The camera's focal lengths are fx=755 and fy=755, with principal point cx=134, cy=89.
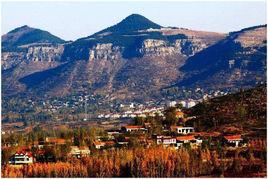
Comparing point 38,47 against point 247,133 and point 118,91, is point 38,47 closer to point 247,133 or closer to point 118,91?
point 118,91

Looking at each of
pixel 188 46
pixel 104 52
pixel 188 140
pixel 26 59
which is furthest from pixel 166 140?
pixel 26 59

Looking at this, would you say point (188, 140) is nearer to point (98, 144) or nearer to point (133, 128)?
point (98, 144)

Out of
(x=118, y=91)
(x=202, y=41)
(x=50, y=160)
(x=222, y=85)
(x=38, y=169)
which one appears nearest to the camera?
(x=38, y=169)

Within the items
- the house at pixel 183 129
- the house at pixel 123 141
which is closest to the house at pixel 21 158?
the house at pixel 123 141

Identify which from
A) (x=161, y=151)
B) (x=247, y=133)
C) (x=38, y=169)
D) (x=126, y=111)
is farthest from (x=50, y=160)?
(x=126, y=111)

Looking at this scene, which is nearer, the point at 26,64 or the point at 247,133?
the point at 247,133

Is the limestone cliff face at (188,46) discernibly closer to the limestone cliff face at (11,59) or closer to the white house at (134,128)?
the limestone cliff face at (11,59)

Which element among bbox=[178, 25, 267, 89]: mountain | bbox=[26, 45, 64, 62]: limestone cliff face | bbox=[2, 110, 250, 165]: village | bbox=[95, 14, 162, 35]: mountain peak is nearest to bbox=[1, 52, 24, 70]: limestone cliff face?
bbox=[26, 45, 64, 62]: limestone cliff face
